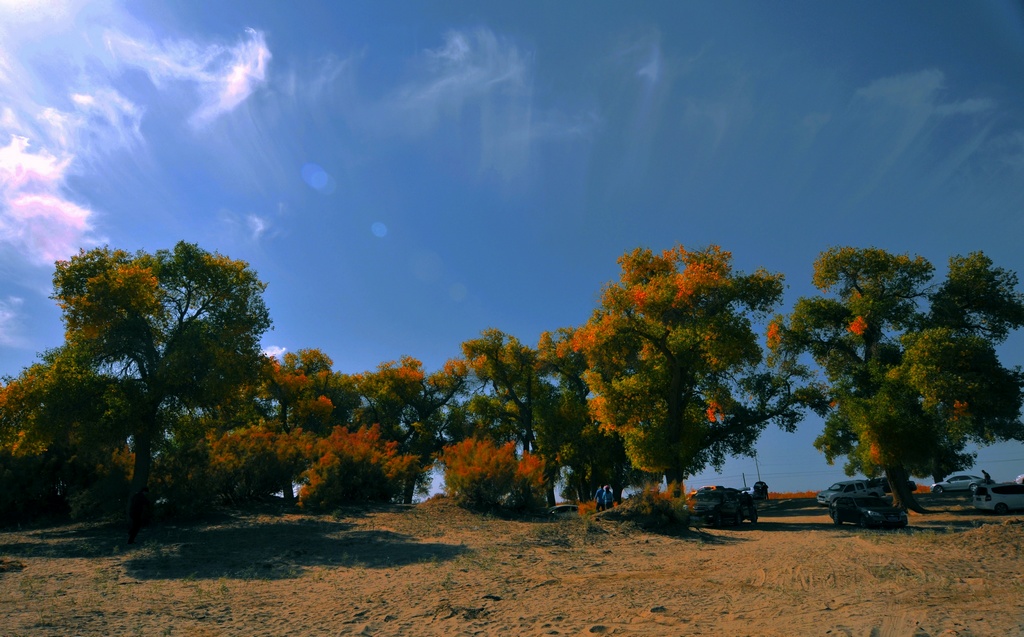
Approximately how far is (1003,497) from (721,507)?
15481 millimetres

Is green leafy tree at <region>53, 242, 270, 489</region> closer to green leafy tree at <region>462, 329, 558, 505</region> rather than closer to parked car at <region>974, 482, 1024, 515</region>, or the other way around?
green leafy tree at <region>462, 329, 558, 505</region>

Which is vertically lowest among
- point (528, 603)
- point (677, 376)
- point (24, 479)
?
point (528, 603)

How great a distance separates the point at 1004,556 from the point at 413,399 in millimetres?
41465

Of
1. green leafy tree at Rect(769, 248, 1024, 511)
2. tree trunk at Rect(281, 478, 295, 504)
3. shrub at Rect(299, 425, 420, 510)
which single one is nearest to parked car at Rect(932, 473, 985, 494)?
green leafy tree at Rect(769, 248, 1024, 511)

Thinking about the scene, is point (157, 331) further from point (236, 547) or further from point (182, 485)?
point (236, 547)

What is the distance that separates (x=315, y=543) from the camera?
1581cm

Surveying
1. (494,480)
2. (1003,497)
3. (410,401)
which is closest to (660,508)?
(494,480)

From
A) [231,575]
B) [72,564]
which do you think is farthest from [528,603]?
[72,564]

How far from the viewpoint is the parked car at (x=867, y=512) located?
71.7ft

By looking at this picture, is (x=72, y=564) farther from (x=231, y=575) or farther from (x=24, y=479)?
(x=24, y=479)

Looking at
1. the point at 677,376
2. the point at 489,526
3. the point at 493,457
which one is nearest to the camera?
the point at 489,526

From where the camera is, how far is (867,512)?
2241 cm

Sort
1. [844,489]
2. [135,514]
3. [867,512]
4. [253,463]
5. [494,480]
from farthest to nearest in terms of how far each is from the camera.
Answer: [844,489] → [253,463] → [494,480] → [867,512] → [135,514]

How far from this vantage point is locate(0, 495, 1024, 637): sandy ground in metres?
8.14
